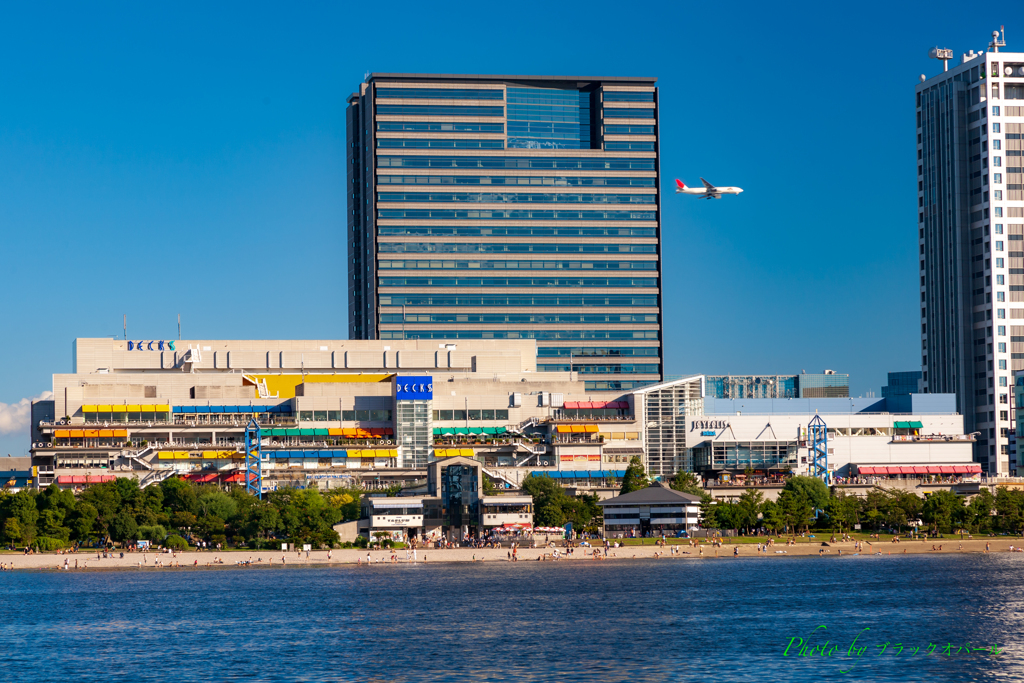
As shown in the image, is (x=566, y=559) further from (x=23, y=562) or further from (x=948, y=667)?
(x=948, y=667)

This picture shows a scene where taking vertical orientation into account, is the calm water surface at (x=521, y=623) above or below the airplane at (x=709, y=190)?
below

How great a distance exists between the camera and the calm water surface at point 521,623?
9775 centimetres

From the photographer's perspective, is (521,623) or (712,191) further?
(712,191)

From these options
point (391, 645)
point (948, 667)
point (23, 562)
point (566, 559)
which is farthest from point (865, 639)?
point (23, 562)

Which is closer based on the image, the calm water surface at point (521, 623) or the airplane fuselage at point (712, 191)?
the calm water surface at point (521, 623)

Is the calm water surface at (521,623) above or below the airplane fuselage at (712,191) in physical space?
below

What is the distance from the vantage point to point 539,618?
12506 centimetres

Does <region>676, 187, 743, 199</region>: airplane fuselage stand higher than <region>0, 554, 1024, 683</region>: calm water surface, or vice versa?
<region>676, 187, 743, 199</region>: airplane fuselage

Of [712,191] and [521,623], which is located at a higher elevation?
[712,191]

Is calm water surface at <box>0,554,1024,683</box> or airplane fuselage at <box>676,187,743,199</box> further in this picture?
airplane fuselage at <box>676,187,743,199</box>

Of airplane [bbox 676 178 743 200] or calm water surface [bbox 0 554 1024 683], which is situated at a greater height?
airplane [bbox 676 178 743 200]

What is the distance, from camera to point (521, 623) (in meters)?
121

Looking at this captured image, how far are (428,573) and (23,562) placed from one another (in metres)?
63.7

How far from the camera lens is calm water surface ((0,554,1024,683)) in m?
97.8
